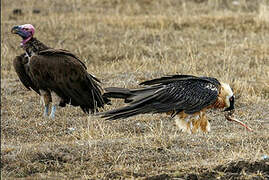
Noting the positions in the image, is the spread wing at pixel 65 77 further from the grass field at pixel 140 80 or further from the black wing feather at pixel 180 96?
the black wing feather at pixel 180 96

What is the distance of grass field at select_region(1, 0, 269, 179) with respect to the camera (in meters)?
5.32

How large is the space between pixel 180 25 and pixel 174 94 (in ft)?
21.2

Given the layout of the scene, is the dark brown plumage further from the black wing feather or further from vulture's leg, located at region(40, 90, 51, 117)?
vulture's leg, located at region(40, 90, 51, 117)

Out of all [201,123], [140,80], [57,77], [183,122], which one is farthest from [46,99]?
[201,123]

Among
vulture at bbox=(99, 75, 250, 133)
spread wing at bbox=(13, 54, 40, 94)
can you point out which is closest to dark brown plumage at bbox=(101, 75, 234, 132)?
vulture at bbox=(99, 75, 250, 133)

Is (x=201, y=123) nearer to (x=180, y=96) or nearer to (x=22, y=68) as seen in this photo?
(x=180, y=96)

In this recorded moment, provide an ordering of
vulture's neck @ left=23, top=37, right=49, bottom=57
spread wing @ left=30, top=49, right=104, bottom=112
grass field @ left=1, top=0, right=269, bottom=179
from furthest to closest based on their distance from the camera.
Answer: vulture's neck @ left=23, top=37, right=49, bottom=57
spread wing @ left=30, top=49, right=104, bottom=112
grass field @ left=1, top=0, right=269, bottom=179

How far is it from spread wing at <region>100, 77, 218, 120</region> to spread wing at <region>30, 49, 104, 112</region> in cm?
141

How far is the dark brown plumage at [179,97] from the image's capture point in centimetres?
627

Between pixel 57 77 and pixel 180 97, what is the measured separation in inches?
71.0

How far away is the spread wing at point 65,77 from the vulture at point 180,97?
1.27 m

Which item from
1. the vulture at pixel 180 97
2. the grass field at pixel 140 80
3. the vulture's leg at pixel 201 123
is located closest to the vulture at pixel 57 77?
the grass field at pixel 140 80

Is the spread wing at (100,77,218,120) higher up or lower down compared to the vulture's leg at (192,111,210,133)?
higher up

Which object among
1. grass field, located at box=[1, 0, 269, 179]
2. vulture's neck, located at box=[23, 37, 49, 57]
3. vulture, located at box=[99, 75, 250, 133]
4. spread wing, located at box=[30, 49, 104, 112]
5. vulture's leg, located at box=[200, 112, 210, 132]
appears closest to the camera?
grass field, located at box=[1, 0, 269, 179]
